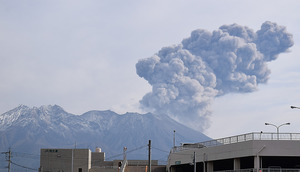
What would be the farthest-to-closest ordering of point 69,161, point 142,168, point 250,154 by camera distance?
1. point 69,161
2. point 142,168
3. point 250,154

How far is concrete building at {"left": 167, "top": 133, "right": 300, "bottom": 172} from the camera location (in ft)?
290

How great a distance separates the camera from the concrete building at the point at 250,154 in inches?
3484

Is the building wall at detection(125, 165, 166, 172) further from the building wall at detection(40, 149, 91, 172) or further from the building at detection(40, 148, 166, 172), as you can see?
the building wall at detection(40, 149, 91, 172)

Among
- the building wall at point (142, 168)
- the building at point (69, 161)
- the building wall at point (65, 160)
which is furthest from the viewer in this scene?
the building wall at point (65, 160)

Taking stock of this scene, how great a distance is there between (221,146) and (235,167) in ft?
17.5

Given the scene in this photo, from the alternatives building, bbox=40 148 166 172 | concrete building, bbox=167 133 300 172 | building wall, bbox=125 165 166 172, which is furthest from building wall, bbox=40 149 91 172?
concrete building, bbox=167 133 300 172

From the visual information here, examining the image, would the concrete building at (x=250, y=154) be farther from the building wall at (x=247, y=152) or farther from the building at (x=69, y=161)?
the building at (x=69, y=161)

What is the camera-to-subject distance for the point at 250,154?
88.8 m

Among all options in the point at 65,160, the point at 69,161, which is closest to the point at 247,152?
the point at 69,161

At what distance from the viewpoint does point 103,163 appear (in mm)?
164000

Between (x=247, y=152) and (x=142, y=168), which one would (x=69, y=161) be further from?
(x=247, y=152)

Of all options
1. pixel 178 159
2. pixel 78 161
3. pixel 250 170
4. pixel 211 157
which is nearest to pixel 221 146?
pixel 211 157

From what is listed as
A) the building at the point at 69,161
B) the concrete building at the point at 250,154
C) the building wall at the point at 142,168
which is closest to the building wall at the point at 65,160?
the building at the point at 69,161

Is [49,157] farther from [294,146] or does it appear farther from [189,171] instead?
[294,146]
